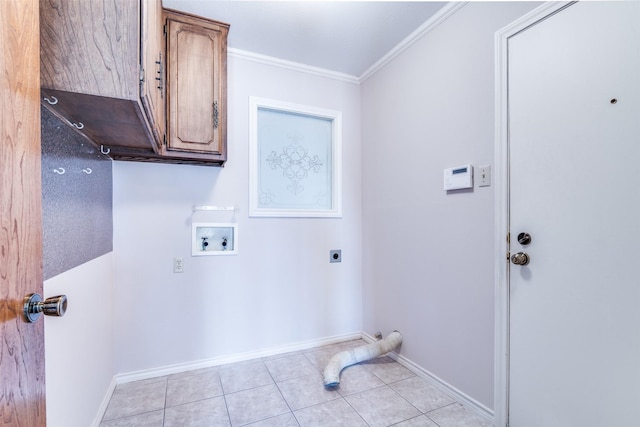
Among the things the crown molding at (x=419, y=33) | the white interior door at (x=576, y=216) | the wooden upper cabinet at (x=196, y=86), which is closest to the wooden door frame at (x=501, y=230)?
the white interior door at (x=576, y=216)

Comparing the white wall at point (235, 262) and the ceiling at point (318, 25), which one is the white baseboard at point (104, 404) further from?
the ceiling at point (318, 25)

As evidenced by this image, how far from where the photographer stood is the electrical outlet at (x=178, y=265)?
2229 mm

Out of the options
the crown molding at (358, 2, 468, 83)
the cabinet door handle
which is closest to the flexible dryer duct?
the cabinet door handle

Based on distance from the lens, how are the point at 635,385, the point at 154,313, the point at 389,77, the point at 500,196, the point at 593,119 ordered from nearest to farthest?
the point at 635,385
the point at 593,119
the point at 500,196
the point at 154,313
the point at 389,77

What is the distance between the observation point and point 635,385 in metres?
1.15

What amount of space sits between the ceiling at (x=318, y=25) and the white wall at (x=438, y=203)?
197mm

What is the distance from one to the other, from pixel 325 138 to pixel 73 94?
205 centimetres

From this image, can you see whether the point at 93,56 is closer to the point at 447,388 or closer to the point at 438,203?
the point at 438,203

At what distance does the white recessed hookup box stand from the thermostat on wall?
1.63 metres

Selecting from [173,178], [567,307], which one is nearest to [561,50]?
[567,307]

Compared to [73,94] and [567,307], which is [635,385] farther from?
[73,94]

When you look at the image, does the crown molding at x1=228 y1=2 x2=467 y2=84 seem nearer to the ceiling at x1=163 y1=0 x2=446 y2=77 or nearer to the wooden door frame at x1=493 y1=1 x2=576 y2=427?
the ceiling at x1=163 y1=0 x2=446 y2=77

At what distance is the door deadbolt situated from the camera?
150 cm

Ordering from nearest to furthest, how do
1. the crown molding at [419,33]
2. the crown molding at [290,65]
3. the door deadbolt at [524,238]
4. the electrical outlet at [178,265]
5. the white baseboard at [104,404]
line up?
the door deadbolt at [524,238] < the white baseboard at [104,404] < the crown molding at [419,33] < the electrical outlet at [178,265] < the crown molding at [290,65]
